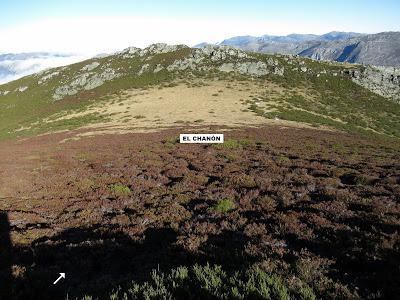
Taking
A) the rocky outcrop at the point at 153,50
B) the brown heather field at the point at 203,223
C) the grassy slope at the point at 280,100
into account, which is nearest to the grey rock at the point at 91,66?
the grassy slope at the point at 280,100

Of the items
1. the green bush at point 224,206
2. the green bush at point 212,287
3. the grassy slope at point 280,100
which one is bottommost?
the grassy slope at point 280,100

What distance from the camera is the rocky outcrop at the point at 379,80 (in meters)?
85.8

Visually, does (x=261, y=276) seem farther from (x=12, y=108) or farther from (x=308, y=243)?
(x=12, y=108)

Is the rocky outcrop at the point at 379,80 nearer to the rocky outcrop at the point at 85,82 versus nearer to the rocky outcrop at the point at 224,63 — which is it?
the rocky outcrop at the point at 224,63

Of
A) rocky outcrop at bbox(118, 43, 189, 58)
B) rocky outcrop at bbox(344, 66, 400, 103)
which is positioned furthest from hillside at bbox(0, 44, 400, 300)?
rocky outcrop at bbox(118, 43, 189, 58)

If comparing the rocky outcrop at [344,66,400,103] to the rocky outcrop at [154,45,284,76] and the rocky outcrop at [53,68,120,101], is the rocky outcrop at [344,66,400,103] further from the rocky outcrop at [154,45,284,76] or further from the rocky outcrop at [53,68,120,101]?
the rocky outcrop at [53,68,120,101]

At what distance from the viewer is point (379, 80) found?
8938 centimetres

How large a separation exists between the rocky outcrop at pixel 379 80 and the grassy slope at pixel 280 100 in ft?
10.5

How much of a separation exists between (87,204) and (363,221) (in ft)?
37.5

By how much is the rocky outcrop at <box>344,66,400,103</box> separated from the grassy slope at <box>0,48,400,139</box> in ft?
10.5

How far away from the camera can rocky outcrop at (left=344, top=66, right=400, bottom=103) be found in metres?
85.8

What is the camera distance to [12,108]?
3932 inches

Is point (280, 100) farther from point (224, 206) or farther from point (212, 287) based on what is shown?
point (212, 287)

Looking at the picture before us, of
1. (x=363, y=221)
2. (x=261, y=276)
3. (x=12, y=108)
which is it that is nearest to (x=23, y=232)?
(x=261, y=276)
